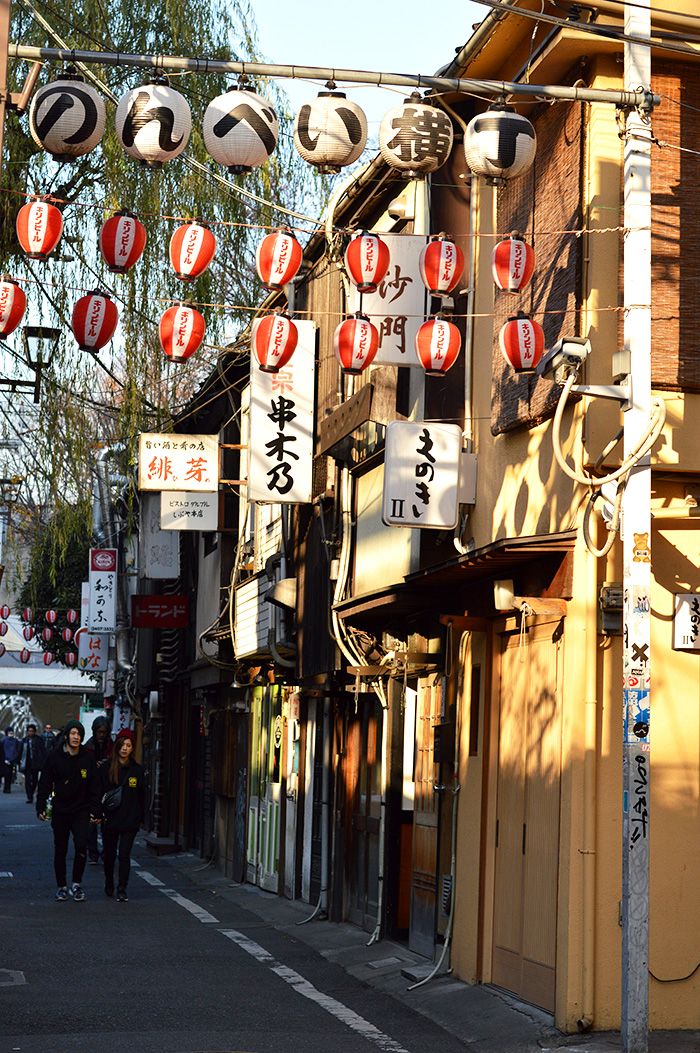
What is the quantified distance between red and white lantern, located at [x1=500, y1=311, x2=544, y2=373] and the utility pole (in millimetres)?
1432

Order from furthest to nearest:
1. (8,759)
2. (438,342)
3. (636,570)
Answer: (8,759) < (438,342) < (636,570)

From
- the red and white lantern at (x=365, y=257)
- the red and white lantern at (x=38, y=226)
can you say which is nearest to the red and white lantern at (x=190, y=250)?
the red and white lantern at (x=38, y=226)

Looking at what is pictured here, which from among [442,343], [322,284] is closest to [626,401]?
[442,343]

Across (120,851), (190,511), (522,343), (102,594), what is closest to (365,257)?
(522,343)

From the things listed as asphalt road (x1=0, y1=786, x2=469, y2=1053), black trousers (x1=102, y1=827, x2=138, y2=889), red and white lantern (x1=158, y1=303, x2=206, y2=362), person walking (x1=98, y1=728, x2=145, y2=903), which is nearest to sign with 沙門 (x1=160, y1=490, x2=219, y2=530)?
person walking (x1=98, y1=728, x2=145, y2=903)

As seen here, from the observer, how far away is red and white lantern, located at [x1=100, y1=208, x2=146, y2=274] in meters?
→ 10.8

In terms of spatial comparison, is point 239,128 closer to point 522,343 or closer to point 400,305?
point 522,343

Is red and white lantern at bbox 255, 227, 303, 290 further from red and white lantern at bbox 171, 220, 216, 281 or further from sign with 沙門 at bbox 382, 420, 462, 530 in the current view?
sign with 沙門 at bbox 382, 420, 462, 530

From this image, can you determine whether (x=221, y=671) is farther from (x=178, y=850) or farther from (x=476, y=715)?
(x=476, y=715)

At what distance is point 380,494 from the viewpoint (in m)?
15.0

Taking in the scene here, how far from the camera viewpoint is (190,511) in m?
24.3

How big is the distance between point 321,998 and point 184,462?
12.1 metres

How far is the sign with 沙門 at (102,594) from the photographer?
38938 millimetres

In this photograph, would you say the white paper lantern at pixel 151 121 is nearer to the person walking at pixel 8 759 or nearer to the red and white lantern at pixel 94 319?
the red and white lantern at pixel 94 319
